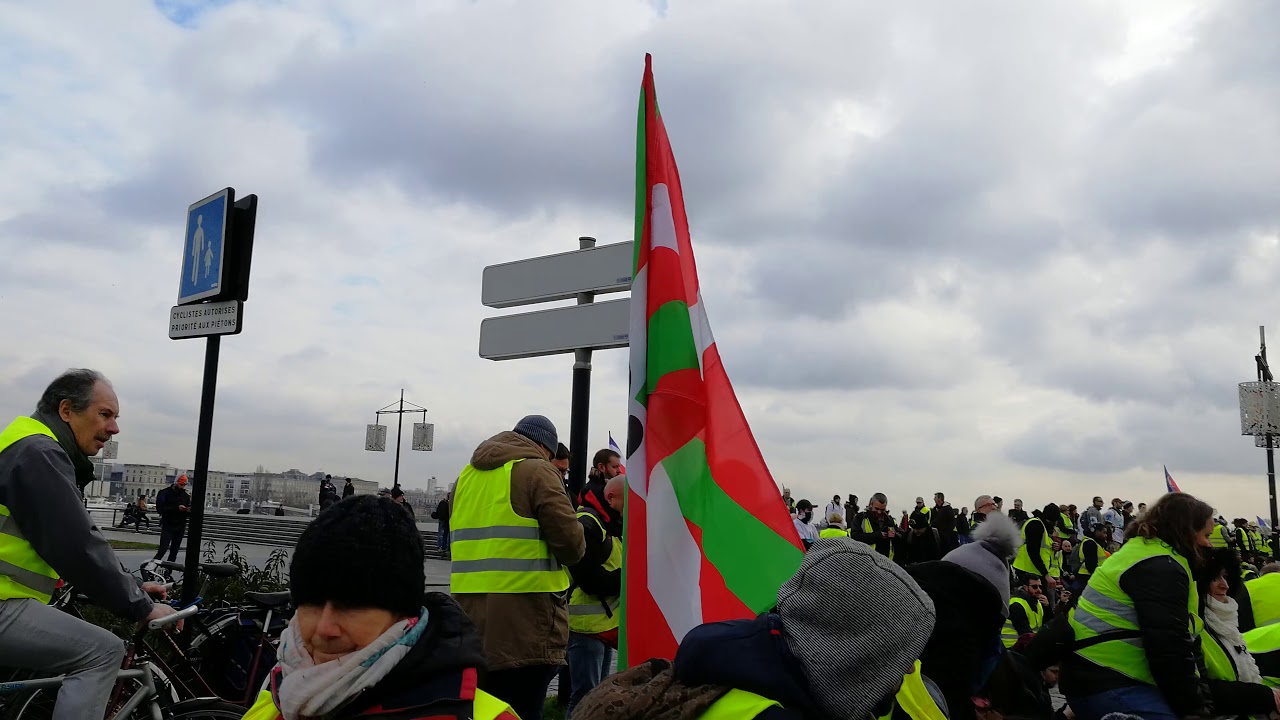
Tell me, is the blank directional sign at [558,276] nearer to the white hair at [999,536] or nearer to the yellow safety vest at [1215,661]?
the white hair at [999,536]

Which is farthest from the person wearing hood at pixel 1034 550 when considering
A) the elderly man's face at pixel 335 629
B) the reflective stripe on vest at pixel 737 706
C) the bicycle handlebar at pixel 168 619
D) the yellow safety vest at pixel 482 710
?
the elderly man's face at pixel 335 629

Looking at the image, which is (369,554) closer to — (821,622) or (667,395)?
(821,622)

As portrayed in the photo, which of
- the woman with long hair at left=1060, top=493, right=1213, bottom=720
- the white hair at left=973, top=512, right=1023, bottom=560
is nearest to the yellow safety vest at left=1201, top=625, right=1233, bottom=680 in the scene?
the woman with long hair at left=1060, top=493, right=1213, bottom=720

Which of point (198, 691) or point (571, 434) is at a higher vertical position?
point (571, 434)

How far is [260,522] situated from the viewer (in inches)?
1561

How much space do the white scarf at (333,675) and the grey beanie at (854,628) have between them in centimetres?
73

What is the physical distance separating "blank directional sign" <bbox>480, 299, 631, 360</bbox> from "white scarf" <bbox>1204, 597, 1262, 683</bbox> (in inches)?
135

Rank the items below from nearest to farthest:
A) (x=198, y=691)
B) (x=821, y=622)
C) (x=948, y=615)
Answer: (x=821, y=622), (x=948, y=615), (x=198, y=691)

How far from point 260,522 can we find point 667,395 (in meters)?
39.5

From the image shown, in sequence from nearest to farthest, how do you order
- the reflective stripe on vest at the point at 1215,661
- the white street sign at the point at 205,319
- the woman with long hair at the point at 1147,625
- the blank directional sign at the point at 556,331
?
the woman with long hair at the point at 1147,625 < the reflective stripe on vest at the point at 1215,661 < the white street sign at the point at 205,319 < the blank directional sign at the point at 556,331

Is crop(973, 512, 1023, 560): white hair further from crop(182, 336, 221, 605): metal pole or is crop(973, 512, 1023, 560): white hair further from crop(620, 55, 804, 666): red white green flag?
crop(182, 336, 221, 605): metal pole

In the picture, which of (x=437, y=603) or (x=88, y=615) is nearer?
(x=437, y=603)

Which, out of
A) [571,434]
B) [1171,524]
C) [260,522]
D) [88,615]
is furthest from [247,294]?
[260,522]

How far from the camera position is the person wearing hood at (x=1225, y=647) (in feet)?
12.9
